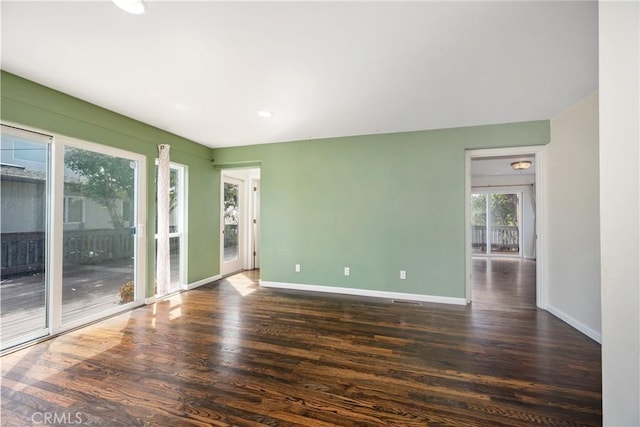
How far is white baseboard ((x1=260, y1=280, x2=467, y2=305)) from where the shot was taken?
377 cm

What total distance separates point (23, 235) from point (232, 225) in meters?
3.43

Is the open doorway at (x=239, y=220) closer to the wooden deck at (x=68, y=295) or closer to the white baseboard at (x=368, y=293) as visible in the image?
the white baseboard at (x=368, y=293)

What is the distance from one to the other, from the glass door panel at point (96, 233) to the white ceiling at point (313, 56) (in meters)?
0.77

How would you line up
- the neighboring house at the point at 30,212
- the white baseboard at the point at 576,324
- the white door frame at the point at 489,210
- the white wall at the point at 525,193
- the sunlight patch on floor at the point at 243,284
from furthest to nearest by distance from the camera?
1. the white door frame at the point at 489,210
2. the white wall at the point at 525,193
3. the sunlight patch on floor at the point at 243,284
4. the white baseboard at the point at 576,324
5. the neighboring house at the point at 30,212

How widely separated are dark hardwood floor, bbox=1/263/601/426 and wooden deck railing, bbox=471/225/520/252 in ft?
17.7

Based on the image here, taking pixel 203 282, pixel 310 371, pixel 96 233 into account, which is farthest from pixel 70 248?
pixel 310 371

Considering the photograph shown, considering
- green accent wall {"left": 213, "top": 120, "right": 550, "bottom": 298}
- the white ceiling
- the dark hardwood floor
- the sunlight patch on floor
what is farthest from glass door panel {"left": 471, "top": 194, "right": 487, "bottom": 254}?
the sunlight patch on floor

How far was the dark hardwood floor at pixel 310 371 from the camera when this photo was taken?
1667 mm

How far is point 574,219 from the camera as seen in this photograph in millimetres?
3027

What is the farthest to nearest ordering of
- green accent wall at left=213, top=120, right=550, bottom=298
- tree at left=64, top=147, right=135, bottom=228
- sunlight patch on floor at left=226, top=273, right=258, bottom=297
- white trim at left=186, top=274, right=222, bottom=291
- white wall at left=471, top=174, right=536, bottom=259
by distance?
white wall at left=471, top=174, right=536, bottom=259 → white trim at left=186, top=274, right=222, bottom=291 → sunlight patch on floor at left=226, top=273, right=258, bottom=297 → green accent wall at left=213, top=120, right=550, bottom=298 → tree at left=64, top=147, right=135, bottom=228

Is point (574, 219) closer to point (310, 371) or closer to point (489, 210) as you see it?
point (310, 371)

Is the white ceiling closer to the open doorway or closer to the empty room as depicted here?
the empty room

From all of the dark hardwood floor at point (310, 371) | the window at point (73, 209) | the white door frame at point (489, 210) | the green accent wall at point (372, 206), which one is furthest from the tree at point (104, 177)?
the white door frame at point (489, 210)

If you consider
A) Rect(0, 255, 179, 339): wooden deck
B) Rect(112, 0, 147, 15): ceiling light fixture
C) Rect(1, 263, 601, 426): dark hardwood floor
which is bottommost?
Rect(1, 263, 601, 426): dark hardwood floor
